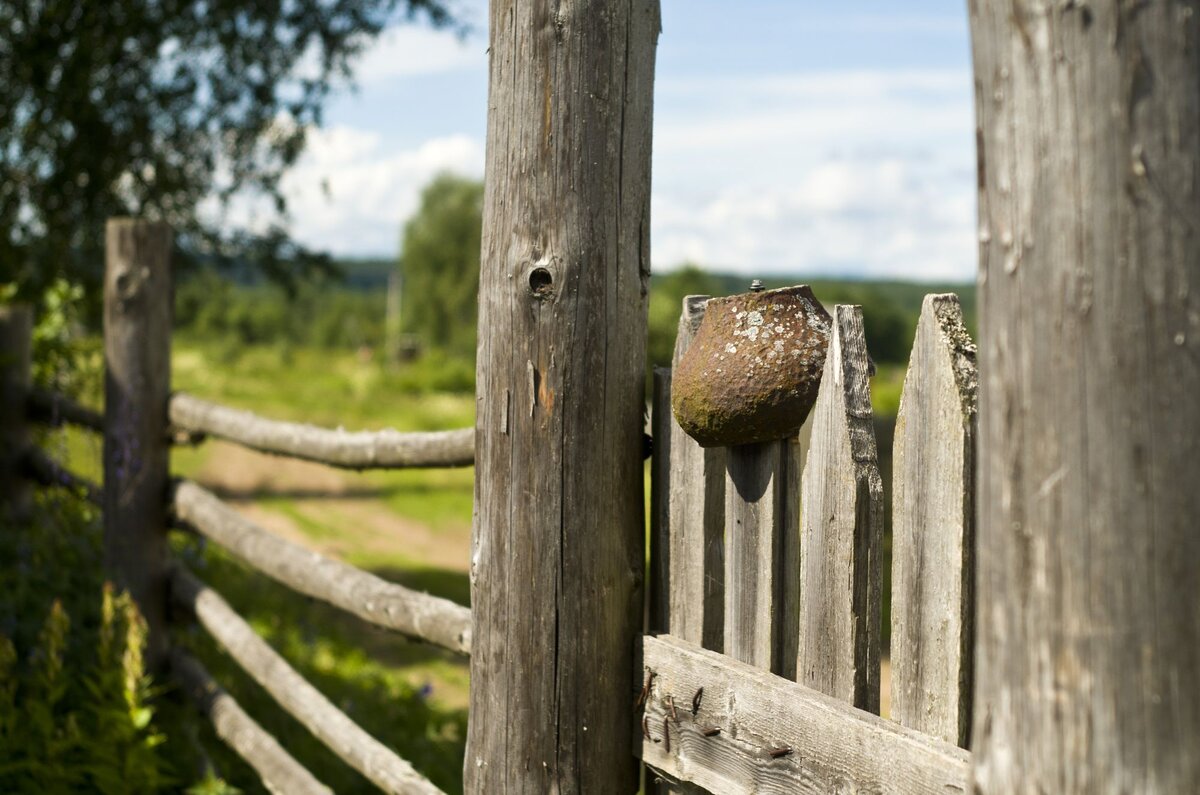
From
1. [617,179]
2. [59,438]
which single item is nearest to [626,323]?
[617,179]

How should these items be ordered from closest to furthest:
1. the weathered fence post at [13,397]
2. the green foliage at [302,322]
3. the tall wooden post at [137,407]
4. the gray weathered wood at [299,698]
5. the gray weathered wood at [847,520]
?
the gray weathered wood at [847,520]
the gray weathered wood at [299,698]
the tall wooden post at [137,407]
the weathered fence post at [13,397]
the green foliage at [302,322]

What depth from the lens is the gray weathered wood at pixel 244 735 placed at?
337 centimetres

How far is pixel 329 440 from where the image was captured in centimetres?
344

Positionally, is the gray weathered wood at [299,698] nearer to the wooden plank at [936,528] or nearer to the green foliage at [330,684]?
A: the green foliage at [330,684]

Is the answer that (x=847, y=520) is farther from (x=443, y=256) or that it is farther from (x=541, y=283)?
(x=443, y=256)

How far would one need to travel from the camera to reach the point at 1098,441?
1106mm

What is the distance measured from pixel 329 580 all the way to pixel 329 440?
430 millimetres

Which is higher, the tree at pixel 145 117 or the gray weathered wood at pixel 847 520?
the tree at pixel 145 117

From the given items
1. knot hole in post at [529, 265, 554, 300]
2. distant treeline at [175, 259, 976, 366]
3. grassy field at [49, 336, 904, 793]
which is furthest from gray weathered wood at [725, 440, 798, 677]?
distant treeline at [175, 259, 976, 366]

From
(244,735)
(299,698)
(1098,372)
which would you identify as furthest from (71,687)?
(1098,372)

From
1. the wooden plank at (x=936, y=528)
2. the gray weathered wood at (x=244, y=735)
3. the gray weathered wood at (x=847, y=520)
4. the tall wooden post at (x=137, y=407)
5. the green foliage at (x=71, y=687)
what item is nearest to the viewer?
the wooden plank at (x=936, y=528)

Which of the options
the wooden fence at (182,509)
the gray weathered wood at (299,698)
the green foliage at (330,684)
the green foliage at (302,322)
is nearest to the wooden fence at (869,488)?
the gray weathered wood at (299,698)

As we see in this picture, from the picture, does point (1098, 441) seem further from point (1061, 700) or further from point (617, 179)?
point (617, 179)

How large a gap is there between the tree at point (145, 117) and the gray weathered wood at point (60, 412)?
2212 mm
